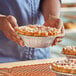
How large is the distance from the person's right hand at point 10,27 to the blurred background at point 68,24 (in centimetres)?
191

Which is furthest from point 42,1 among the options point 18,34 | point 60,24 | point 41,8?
point 18,34

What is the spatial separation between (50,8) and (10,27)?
0.40 meters

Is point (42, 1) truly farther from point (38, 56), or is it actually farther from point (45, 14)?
point (38, 56)

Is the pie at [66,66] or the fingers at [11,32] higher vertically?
the fingers at [11,32]

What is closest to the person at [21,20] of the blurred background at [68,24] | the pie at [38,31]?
the pie at [38,31]

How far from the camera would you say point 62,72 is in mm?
1428

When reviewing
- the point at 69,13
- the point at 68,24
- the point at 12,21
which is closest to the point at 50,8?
the point at 12,21

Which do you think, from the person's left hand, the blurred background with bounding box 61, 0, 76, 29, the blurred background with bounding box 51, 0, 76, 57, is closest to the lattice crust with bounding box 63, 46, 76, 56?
the person's left hand

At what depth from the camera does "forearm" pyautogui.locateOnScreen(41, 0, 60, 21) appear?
6.22 ft

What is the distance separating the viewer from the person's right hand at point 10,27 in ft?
5.27

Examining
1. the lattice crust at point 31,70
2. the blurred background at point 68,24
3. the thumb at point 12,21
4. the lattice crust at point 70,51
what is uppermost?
the thumb at point 12,21

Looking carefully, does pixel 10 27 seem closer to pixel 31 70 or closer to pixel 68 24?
pixel 31 70

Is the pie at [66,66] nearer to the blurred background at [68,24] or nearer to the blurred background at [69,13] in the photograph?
the blurred background at [68,24]

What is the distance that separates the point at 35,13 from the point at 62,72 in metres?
0.55
